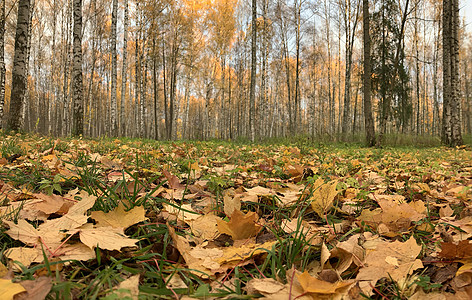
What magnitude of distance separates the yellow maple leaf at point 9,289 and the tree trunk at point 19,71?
731cm

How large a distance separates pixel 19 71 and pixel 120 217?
23.8 ft

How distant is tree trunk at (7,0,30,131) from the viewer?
6105 mm

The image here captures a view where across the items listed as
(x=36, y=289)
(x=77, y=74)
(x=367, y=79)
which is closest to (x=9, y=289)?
(x=36, y=289)

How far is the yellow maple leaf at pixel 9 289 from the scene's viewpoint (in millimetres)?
512

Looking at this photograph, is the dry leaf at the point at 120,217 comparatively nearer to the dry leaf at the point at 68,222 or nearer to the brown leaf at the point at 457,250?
the dry leaf at the point at 68,222

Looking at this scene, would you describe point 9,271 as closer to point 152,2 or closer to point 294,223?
point 294,223

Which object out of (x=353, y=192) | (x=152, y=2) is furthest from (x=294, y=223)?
(x=152, y=2)

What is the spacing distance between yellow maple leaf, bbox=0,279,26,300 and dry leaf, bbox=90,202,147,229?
42 centimetres

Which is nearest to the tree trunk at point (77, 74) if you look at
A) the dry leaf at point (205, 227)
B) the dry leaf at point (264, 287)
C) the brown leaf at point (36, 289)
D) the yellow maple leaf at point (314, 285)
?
the dry leaf at point (205, 227)

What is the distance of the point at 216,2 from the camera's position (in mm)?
21219

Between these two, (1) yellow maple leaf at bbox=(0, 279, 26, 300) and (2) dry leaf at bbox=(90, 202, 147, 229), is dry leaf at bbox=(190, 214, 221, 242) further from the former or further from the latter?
(1) yellow maple leaf at bbox=(0, 279, 26, 300)

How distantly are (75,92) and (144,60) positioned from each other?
9.12 meters

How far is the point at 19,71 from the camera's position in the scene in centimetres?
618

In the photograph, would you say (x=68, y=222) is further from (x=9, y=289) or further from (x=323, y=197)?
(x=323, y=197)
